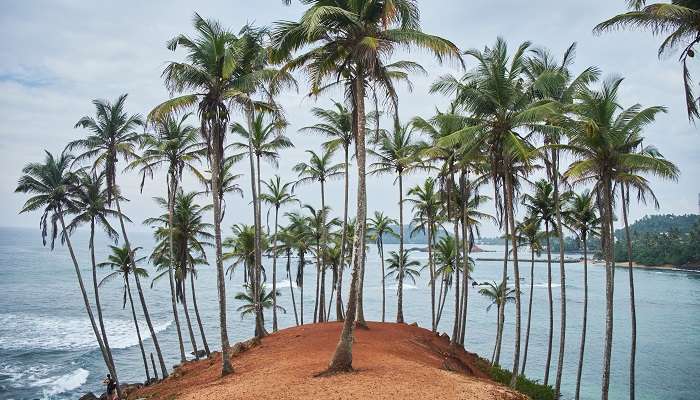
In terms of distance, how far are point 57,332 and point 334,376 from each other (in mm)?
49344

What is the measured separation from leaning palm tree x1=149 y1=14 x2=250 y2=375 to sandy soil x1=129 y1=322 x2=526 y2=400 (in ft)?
6.66

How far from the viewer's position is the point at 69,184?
936 inches

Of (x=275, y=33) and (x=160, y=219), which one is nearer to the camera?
(x=275, y=33)

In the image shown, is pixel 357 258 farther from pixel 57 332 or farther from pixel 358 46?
pixel 57 332

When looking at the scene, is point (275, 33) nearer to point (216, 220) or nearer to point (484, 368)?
point (216, 220)

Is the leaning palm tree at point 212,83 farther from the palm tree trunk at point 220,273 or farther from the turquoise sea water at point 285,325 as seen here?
the turquoise sea water at point 285,325

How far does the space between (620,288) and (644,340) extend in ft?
194

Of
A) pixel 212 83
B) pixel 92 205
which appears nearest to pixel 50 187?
pixel 92 205

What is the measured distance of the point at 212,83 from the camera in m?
15.6

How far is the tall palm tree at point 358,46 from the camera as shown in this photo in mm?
12688

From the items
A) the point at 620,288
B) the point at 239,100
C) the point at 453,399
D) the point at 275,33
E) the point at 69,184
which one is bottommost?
the point at 620,288

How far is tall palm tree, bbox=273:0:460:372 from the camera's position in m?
12.7

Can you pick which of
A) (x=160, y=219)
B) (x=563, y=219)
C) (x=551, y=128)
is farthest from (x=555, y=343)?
(x=160, y=219)

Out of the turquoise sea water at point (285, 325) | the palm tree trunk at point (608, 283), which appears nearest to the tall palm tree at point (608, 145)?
the palm tree trunk at point (608, 283)
